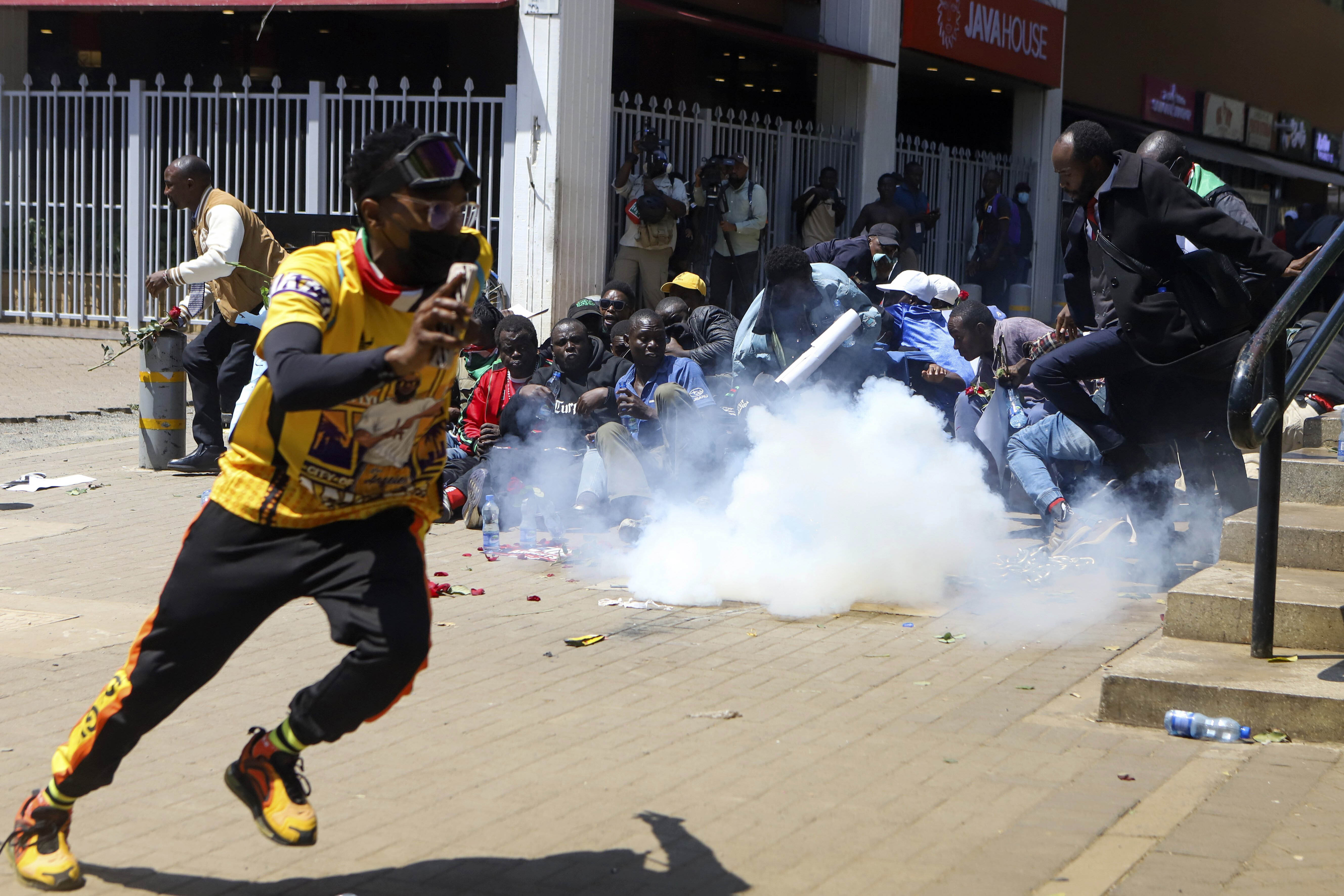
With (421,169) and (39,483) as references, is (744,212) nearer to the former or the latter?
(39,483)

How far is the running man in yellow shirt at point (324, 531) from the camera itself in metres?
3.26

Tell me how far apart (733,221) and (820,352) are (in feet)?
19.6

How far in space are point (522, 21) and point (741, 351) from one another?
530 centimetres

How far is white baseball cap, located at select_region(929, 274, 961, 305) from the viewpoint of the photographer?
9.98 metres

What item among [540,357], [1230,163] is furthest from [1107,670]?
[1230,163]

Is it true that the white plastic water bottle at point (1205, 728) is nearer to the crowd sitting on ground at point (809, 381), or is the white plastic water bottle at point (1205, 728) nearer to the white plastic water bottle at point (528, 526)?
the crowd sitting on ground at point (809, 381)

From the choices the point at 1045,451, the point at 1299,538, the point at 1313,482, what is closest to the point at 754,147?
the point at 1045,451

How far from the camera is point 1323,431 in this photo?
779cm

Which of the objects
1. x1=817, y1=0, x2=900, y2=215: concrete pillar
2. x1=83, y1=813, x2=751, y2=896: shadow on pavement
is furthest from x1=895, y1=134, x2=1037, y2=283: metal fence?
x1=83, y1=813, x2=751, y2=896: shadow on pavement

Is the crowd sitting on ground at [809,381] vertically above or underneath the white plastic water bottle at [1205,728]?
above

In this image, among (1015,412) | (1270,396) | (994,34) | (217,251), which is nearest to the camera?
(1270,396)

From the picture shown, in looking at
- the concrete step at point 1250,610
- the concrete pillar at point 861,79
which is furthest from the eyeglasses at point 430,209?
the concrete pillar at point 861,79

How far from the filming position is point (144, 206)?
15.3 m

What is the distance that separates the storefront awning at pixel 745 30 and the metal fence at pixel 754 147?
82 cm
